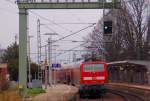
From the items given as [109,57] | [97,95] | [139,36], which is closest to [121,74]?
[109,57]

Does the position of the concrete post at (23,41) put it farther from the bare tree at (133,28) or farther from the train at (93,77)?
the bare tree at (133,28)

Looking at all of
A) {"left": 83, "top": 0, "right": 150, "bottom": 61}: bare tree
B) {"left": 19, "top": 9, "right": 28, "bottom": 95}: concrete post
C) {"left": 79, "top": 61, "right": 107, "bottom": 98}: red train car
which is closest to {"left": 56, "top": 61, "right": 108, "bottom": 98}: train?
{"left": 79, "top": 61, "right": 107, "bottom": 98}: red train car

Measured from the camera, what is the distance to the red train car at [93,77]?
41.0 meters

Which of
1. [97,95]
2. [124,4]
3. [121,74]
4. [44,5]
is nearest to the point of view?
[44,5]

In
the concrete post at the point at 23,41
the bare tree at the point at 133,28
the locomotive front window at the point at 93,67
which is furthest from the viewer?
the bare tree at the point at 133,28

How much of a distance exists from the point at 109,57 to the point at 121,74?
525 centimetres

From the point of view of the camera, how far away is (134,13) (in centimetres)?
7712

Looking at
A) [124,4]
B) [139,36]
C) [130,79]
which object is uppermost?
[124,4]

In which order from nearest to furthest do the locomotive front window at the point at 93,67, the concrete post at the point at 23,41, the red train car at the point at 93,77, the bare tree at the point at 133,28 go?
1. the red train car at the point at 93,77
2. the locomotive front window at the point at 93,67
3. the concrete post at the point at 23,41
4. the bare tree at the point at 133,28

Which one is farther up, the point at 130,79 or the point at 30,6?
the point at 30,6

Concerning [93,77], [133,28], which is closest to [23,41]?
[93,77]

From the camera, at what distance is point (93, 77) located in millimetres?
41250

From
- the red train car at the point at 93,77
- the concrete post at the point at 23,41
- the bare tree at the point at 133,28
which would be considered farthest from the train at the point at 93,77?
the bare tree at the point at 133,28

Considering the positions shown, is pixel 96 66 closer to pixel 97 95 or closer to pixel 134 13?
pixel 97 95
